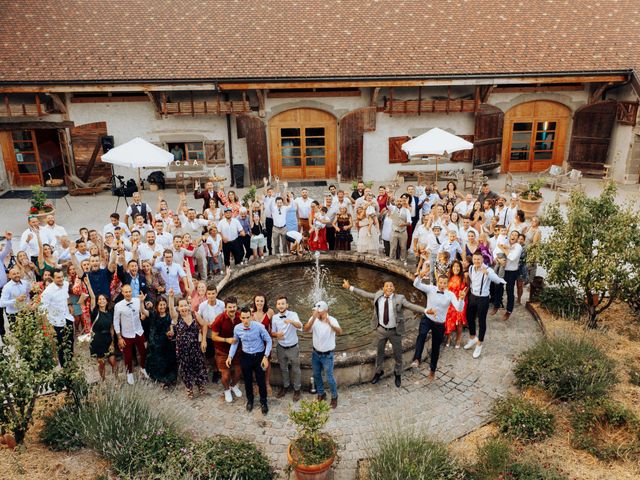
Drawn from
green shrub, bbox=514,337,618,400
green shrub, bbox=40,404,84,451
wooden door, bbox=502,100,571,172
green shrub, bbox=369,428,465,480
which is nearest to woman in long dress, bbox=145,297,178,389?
green shrub, bbox=40,404,84,451

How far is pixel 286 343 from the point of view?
7504mm

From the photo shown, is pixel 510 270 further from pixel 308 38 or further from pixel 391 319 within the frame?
pixel 308 38

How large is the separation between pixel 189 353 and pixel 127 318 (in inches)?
38.9

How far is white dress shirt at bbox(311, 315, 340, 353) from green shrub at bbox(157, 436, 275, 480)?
1.53m

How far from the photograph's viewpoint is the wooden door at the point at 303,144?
18844mm

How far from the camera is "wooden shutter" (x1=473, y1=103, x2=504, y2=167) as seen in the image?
61.0ft

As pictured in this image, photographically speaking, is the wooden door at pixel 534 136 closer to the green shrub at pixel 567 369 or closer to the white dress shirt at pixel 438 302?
the green shrub at pixel 567 369

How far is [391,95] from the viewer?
59.6ft

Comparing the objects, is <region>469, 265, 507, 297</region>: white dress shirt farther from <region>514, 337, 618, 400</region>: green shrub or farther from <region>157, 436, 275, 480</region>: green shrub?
<region>157, 436, 275, 480</region>: green shrub

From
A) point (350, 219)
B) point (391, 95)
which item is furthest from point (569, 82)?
point (350, 219)

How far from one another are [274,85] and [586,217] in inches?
439

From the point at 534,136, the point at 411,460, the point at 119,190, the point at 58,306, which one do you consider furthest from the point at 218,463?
the point at 534,136

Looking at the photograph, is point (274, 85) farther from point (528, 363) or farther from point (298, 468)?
point (298, 468)

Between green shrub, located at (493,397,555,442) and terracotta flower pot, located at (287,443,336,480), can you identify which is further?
green shrub, located at (493,397,555,442)
